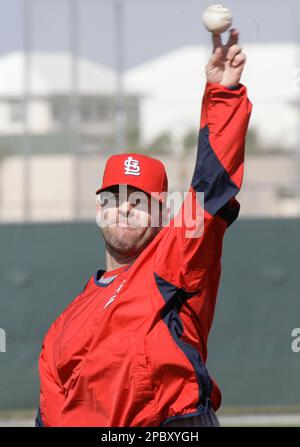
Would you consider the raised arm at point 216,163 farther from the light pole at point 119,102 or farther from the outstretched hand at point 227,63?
the light pole at point 119,102

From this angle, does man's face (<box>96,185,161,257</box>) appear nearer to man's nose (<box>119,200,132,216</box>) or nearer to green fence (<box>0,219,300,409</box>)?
man's nose (<box>119,200,132,216</box>)

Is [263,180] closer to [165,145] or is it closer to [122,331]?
[165,145]

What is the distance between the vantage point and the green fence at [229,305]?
8117 millimetres

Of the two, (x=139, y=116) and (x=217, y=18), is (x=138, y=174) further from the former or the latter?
(x=139, y=116)

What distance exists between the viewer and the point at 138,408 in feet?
7.07

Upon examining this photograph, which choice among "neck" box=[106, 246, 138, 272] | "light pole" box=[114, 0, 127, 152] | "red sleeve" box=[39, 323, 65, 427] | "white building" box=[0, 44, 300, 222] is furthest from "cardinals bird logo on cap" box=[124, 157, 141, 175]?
"light pole" box=[114, 0, 127, 152]

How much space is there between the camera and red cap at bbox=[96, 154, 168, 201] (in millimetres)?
2396

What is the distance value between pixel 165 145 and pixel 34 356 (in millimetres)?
6666

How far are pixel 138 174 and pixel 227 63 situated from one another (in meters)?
0.42

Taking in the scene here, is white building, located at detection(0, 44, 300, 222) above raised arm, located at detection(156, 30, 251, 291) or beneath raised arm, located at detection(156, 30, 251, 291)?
beneath

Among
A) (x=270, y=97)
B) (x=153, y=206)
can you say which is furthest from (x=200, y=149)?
(x=270, y=97)

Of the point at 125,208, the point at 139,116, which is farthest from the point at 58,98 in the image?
the point at 125,208

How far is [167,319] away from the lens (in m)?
2.18

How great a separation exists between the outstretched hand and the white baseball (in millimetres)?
97
